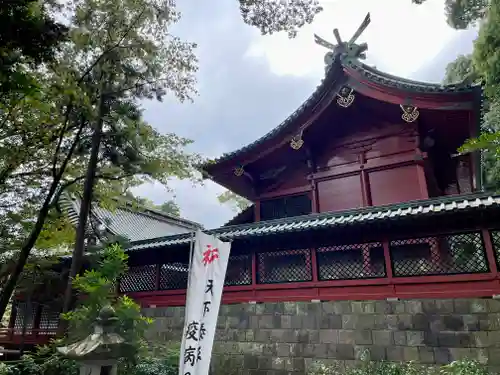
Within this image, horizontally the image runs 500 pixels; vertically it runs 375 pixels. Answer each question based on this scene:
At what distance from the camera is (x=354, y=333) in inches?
276

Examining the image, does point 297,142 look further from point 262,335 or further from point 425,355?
point 425,355

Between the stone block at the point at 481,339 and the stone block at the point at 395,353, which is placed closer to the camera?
the stone block at the point at 481,339

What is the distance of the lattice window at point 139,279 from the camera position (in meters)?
10.2

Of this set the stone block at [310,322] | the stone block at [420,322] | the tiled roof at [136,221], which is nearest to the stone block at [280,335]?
the stone block at [310,322]

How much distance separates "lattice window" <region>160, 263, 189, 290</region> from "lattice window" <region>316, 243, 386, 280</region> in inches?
153

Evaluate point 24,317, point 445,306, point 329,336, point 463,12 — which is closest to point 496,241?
point 445,306

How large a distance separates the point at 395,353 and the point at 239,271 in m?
3.92

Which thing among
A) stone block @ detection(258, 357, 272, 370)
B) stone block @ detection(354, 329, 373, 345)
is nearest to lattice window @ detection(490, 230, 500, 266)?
stone block @ detection(354, 329, 373, 345)

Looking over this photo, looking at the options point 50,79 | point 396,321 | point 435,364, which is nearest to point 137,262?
point 50,79

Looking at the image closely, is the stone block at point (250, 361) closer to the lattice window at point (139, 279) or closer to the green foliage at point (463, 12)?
the lattice window at point (139, 279)

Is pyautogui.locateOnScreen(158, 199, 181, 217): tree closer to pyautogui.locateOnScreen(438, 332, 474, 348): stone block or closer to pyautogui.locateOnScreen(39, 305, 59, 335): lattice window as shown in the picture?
pyautogui.locateOnScreen(39, 305, 59, 335): lattice window

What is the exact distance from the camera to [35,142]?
29.5 feet

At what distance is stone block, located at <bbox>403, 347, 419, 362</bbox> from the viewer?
6387mm

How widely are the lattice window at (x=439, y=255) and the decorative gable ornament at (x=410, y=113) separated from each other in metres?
3.11
